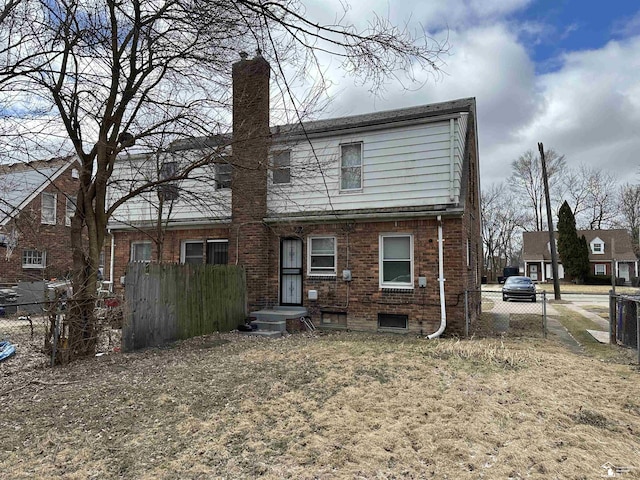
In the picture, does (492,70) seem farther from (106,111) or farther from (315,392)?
(106,111)

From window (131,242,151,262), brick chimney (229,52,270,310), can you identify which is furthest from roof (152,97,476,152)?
window (131,242,151,262)

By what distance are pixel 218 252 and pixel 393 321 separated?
5.78m

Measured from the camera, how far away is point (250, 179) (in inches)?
426

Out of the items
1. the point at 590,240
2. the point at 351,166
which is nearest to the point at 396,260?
the point at 351,166

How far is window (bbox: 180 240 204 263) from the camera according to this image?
13.4m

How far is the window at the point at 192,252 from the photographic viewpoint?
1336cm

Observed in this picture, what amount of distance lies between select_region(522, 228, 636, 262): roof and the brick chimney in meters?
42.1

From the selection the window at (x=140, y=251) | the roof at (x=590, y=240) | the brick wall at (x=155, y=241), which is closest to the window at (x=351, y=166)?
the brick wall at (x=155, y=241)

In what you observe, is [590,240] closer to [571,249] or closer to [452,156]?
[571,249]

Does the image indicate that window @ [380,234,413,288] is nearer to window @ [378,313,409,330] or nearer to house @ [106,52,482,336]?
house @ [106,52,482,336]

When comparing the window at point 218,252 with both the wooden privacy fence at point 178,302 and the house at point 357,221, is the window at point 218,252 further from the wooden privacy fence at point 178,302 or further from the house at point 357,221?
the wooden privacy fence at point 178,302

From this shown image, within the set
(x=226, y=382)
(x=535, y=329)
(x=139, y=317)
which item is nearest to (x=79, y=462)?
(x=226, y=382)

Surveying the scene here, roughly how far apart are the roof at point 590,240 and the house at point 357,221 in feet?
127

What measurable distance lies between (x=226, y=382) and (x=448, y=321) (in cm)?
621
